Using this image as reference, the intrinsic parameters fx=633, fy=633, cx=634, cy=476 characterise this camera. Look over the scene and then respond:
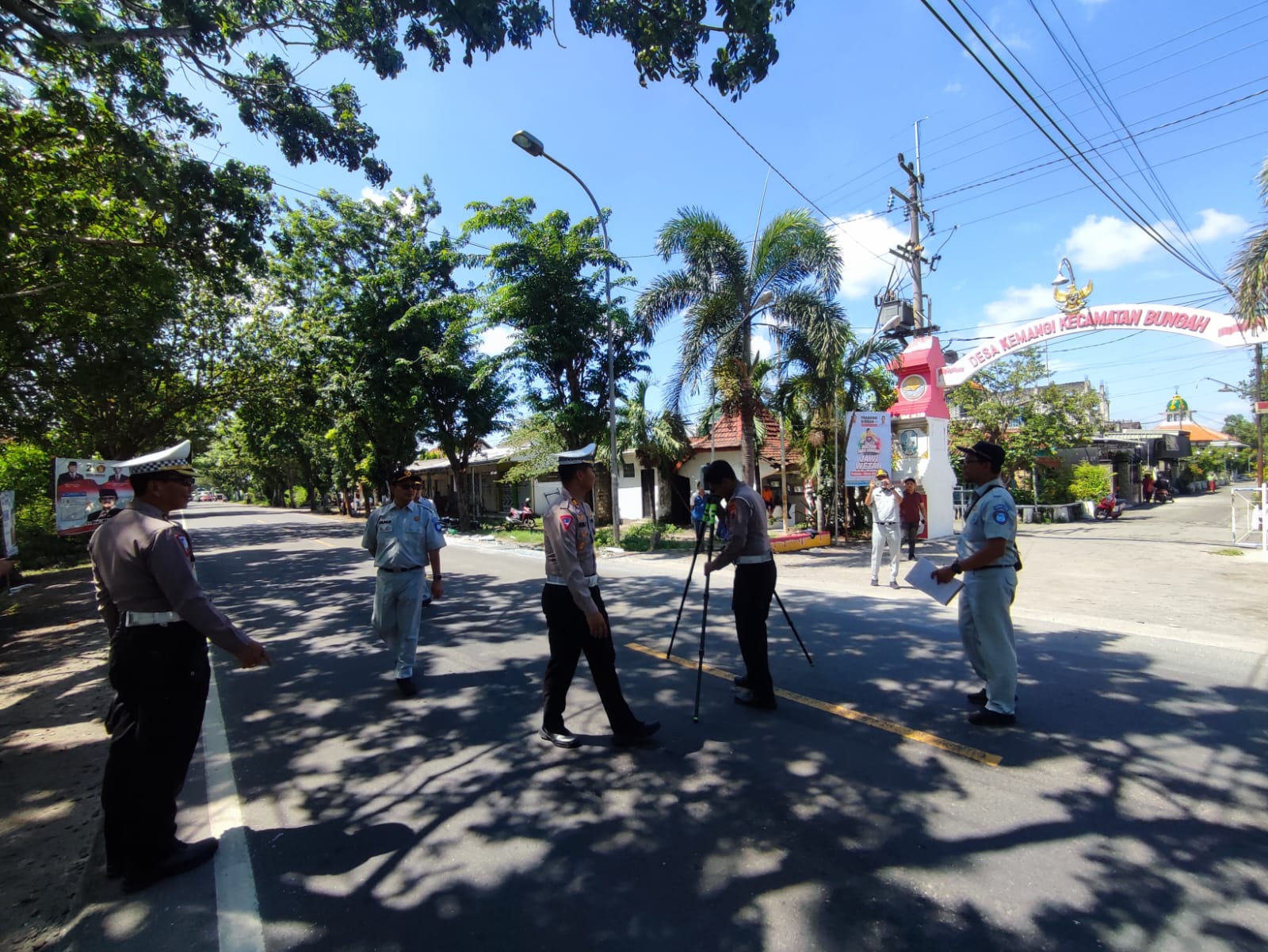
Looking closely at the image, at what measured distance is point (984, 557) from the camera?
4031 mm

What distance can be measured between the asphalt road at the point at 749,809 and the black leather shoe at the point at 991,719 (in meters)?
0.10

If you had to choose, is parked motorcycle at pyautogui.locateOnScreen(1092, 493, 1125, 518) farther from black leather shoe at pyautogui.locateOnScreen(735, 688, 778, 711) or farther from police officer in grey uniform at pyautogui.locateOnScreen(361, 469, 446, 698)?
police officer in grey uniform at pyautogui.locateOnScreen(361, 469, 446, 698)

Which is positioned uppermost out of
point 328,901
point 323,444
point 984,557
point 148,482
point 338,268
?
point 338,268

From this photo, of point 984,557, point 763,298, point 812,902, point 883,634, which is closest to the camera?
point 812,902

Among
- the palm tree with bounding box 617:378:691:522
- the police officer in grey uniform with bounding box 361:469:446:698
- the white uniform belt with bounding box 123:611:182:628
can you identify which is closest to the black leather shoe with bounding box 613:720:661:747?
the police officer in grey uniform with bounding box 361:469:446:698

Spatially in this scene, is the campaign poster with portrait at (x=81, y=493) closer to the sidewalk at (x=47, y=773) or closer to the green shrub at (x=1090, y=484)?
the sidewalk at (x=47, y=773)

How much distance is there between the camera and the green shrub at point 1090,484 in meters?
22.0

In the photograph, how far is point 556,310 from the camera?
1608 centimetres

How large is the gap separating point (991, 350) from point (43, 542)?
26666mm

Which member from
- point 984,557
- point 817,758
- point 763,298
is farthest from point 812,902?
point 763,298

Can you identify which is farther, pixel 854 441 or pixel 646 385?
pixel 646 385

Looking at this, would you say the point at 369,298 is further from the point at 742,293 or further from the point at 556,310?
the point at 742,293

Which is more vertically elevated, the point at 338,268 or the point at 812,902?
the point at 338,268

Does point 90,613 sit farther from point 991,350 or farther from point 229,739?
point 991,350
